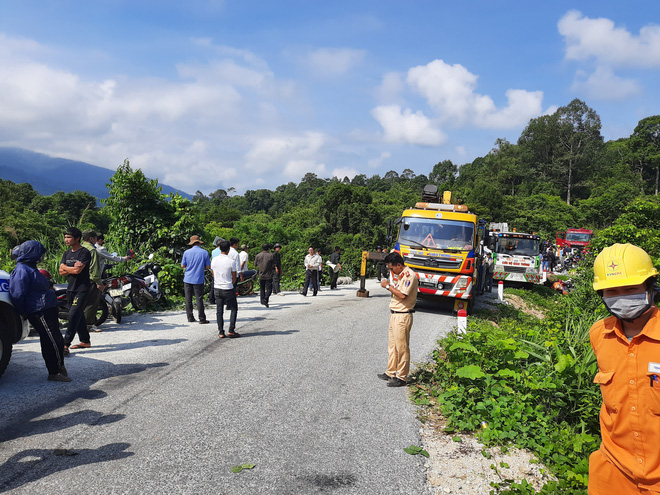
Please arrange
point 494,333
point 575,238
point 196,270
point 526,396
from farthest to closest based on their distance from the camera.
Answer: point 575,238
point 196,270
point 494,333
point 526,396

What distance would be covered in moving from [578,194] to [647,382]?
275 ft

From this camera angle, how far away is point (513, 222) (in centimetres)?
5328

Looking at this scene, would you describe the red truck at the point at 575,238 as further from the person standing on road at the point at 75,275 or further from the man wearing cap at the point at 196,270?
the person standing on road at the point at 75,275

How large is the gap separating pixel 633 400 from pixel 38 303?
6083 millimetres

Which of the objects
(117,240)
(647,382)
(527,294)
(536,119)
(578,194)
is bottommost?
(527,294)

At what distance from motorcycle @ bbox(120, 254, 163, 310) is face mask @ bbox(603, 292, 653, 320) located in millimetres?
9860

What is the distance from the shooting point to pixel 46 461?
145 inches

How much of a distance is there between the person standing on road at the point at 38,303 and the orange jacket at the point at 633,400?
5.86 metres

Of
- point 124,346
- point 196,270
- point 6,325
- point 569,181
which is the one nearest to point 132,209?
point 196,270

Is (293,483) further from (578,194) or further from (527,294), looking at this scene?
(578,194)

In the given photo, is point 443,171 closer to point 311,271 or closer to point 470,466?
point 311,271

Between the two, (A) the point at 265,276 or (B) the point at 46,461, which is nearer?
(B) the point at 46,461

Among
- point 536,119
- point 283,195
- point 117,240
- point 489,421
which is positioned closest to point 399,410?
point 489,421

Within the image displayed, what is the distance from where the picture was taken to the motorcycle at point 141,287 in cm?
1009
